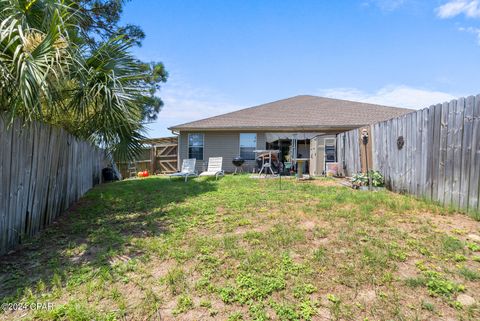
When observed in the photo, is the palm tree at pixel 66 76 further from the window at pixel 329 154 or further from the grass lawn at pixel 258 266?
the window at pixel 329 154

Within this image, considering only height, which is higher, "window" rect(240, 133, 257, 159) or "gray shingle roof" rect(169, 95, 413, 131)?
"gray shingle roof" rect(169, 95, 413, 131)

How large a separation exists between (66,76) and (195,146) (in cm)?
1045

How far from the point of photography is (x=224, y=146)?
45.8 feet

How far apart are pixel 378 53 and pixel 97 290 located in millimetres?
10642

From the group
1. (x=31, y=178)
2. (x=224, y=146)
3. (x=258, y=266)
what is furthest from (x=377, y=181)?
(x=224, y=146)

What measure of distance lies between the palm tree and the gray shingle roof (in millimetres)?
8224

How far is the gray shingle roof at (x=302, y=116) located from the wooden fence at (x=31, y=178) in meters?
8.78

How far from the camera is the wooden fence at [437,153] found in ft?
12.6

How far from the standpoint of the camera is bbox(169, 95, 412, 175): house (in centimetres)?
1311

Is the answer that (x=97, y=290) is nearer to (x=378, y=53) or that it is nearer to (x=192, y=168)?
(x=192, y=168)

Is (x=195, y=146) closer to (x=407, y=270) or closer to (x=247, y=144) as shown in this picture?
(x=247, y=144)

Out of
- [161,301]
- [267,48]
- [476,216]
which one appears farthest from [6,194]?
[267,48]

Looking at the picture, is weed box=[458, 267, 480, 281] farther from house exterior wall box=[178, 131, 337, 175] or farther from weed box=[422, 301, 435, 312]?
house exterior wall box=[178, 131, 337, 175]

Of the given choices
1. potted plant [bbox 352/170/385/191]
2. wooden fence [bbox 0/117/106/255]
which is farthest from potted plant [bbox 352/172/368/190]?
wooden fence [bbox 0/117/106/255]
